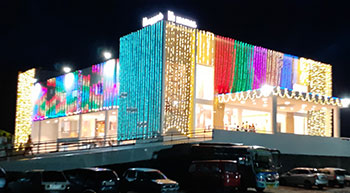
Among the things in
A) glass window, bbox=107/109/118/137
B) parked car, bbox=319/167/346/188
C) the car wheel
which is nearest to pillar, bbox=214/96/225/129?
glass window, bbox=107/109/118/137

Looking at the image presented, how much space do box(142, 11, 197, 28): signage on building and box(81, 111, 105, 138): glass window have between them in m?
11.1

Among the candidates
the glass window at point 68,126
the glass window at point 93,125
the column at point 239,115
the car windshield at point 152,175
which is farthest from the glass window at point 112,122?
the car windshield at point 152,175

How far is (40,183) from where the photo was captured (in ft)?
55.3

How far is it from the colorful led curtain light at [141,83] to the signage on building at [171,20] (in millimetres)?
631

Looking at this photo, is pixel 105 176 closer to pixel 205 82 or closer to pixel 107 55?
pixel 205 82

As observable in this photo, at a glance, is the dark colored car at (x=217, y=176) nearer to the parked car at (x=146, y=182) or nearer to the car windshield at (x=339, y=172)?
the parked car at (x=146, y=182)

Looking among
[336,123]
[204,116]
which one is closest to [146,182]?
[204,116]

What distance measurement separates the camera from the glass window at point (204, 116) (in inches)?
1272

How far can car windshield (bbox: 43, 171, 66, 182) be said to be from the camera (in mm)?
17036

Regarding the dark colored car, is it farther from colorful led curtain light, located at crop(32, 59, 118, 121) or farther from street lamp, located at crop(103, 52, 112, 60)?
street lamp, located at crop(103, 52, 112, 60)

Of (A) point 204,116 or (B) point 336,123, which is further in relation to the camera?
(B) point 336,123

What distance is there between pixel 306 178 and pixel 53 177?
622 inches

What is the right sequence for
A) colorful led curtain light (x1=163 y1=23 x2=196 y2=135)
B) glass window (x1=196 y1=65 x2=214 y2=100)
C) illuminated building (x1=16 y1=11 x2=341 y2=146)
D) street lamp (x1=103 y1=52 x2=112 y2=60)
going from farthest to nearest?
street lamp (x1=103 y1=52 x2=112 y2=60), glass window (x1=196 y1=65 x2=214 y2=100), illuminated building (x1=16 y1=11 x2=341 y2=146), colorful led curtain light (x1=163 y1=23 x2=196 y2=135)

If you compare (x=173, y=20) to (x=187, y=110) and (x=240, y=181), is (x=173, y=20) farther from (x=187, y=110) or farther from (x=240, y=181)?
(x=240, y=181)
